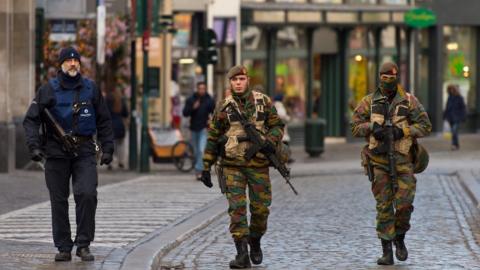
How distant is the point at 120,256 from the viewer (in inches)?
491

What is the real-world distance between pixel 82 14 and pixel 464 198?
8.47m

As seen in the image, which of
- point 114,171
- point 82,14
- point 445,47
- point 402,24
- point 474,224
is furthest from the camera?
point 445,47

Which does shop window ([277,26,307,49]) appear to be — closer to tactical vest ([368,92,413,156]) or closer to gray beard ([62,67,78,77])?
tactical vest ([368,92,413,156])

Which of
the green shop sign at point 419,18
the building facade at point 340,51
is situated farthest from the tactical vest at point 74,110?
the green shop sign at point 419,18

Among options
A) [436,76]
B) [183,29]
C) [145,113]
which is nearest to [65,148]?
[145,113]

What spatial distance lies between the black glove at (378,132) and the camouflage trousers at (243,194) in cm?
96

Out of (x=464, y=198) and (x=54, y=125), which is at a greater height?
(x=54, y=125)

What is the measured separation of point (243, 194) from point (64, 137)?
155 centimetres

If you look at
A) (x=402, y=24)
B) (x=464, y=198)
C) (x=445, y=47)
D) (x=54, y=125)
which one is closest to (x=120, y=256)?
(x=54, y=125)

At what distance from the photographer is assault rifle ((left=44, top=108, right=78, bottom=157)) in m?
11.9

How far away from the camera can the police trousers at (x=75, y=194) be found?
1203cm

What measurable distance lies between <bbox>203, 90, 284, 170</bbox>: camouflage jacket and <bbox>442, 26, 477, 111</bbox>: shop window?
3752cm

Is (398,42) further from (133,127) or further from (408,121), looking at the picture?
(408,121)

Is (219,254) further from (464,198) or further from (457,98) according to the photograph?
(457,98)
